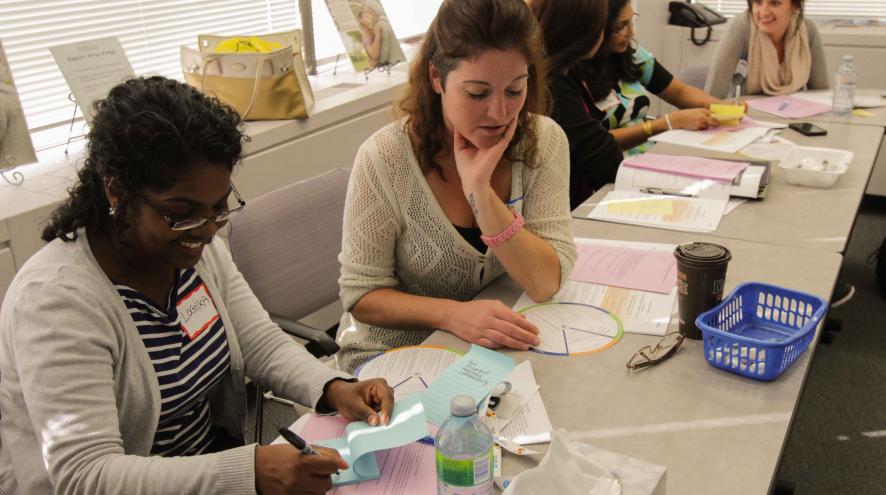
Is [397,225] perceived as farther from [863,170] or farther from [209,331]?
[863,170]

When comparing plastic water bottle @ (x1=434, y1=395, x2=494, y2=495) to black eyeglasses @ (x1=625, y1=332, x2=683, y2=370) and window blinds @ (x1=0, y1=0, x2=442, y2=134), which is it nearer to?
black eyeglasses @ (x1=625, y1=332, x2=683, y2=370)

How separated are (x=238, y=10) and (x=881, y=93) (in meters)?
2.78

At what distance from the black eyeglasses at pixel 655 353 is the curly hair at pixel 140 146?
2.57 feet

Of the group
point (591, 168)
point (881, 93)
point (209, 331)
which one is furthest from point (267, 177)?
point (881, 93)

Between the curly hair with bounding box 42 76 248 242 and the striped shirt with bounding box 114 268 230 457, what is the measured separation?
131 mm

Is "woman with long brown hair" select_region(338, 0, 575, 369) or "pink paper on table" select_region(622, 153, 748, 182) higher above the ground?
"woman with long brown hair" select_region(338, 0, 575, 369)

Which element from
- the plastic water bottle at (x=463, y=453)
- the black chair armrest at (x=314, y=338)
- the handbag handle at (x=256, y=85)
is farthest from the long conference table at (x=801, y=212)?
the handbag handle at (x=256, y=85)

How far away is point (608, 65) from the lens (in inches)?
108

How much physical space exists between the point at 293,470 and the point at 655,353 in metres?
0.70

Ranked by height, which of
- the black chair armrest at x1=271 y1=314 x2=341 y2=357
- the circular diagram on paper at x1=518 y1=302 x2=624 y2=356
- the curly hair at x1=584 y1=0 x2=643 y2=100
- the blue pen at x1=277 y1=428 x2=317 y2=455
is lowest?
the black chair armrest at x1=271 y1=314 x2=341 y2=357

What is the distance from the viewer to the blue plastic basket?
52.6 inches

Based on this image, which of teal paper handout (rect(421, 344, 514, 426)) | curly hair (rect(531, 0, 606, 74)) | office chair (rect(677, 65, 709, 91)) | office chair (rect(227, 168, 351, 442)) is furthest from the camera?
office chair (rect(677, 65, 709, 91))

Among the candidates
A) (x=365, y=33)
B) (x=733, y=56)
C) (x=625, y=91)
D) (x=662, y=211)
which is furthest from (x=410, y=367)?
(x=733, y=56)

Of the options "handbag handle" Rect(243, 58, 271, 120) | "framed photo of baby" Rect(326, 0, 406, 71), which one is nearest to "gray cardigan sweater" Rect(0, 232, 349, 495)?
"handbag handle" Rect(243, 58, 271, 120)
